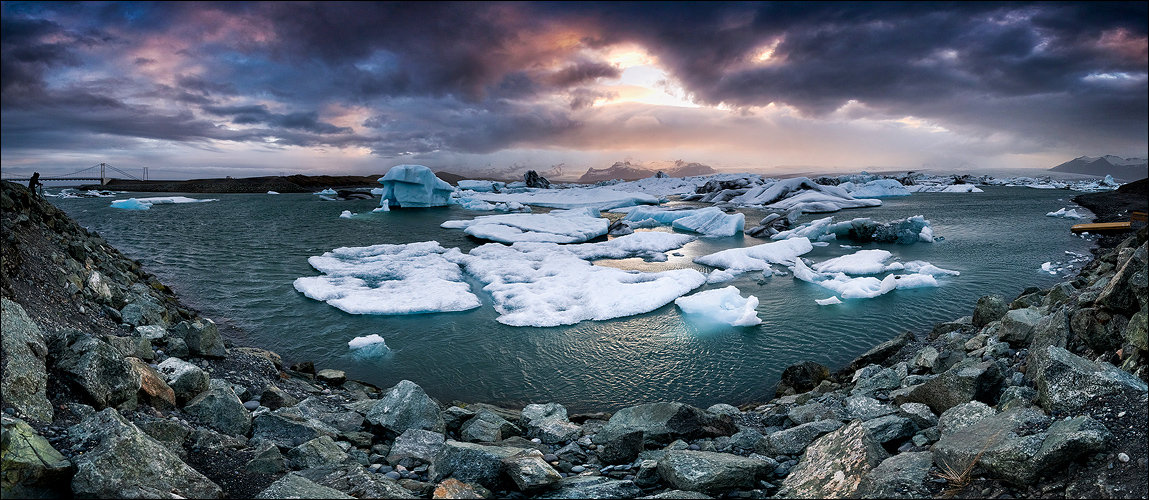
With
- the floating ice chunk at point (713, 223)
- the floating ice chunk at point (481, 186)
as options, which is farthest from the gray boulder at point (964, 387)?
the floating ice chunk at point (481, 186)

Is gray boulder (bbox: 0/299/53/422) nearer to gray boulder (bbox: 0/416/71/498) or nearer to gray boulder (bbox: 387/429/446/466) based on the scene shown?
gray boulder (bbox: 0/416/71/498)

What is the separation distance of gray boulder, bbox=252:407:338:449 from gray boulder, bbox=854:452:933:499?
3945 mm

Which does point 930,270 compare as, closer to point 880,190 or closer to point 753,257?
point 753,257

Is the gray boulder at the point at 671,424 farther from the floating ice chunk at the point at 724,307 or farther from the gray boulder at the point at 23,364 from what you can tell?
the floating ice chunk at the point at 724,307

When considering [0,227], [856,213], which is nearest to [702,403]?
[0,227]

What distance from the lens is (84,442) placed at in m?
2.88

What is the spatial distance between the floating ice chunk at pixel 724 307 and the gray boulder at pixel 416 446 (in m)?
6.91

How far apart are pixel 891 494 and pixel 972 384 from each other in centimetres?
188

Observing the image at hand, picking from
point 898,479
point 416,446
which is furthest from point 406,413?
point 898,479

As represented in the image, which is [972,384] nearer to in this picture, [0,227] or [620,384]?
[620,384]

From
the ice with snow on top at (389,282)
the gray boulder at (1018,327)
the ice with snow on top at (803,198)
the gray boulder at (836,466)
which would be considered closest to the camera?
the gray boulder at (836,466)

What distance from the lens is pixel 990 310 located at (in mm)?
7344

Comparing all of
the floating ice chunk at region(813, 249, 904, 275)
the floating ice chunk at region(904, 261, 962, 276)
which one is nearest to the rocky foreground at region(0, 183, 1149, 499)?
the floating ice chunk at region(813, 249, 904, 275)

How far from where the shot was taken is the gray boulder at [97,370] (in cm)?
348
